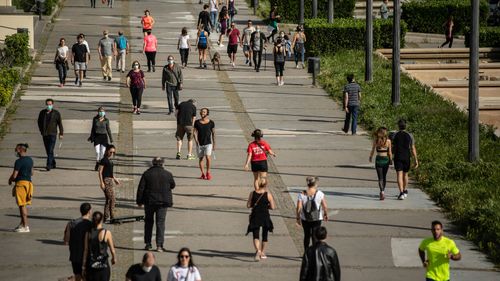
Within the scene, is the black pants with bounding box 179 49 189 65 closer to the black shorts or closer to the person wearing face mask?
the black shorts

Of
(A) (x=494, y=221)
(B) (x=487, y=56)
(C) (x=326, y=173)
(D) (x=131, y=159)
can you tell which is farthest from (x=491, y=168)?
(B) (x=487, y=56)

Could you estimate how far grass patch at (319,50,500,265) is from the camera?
22453 millimetres

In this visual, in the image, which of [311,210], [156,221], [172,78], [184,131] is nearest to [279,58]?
[172,78]

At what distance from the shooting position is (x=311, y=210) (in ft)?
65.9

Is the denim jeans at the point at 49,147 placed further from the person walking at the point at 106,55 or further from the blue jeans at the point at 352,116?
the person walking at the point at 106,55

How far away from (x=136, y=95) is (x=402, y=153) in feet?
36.0

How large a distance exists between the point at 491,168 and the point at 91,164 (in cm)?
799

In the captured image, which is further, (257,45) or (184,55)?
(184,55)

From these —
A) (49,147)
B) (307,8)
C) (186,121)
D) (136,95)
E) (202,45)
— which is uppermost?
(307,8)

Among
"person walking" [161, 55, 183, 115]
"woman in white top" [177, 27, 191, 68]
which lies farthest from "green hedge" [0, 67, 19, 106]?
"woman in white top" [177, 27, 191, 68]

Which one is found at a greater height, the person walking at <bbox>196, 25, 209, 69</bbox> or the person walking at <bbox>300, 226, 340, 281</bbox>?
the person walking at <bbox>196, 25, 209, 69</bbox>

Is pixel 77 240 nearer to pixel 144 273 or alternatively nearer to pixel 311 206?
pixel 144 273

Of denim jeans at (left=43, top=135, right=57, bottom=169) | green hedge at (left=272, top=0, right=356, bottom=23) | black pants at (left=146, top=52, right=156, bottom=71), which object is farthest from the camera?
green hedge at (left=272, top=0, right=356, bottom=23)

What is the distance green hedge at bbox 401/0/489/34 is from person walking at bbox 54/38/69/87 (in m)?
23.1
